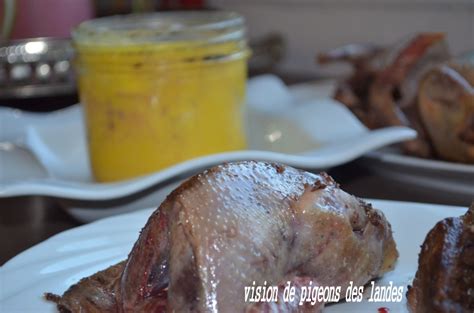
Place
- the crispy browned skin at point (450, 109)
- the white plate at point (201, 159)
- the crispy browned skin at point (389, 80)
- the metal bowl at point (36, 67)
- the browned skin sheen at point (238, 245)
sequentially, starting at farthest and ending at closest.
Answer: the metal bowl at point (36, 67) → the crispy browned skin at point (389, 80) → the crispy browned skin at point (450, 109) → the white plate at point (201, 159) → the browned skin sheen at point (238, 245)

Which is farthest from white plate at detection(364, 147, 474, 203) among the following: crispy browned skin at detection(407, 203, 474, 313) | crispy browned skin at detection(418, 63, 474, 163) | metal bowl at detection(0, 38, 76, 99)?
metal bowl at detection(0, 38, 76, 99)

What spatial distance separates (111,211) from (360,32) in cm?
106

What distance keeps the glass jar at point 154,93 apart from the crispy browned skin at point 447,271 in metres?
0.41

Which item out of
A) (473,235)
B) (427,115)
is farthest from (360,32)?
(473,235)

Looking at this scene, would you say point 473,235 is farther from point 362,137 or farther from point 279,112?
point 279,112

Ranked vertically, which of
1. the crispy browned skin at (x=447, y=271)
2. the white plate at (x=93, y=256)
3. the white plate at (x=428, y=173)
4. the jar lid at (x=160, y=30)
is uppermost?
the jar lid at (x=160, y=30)

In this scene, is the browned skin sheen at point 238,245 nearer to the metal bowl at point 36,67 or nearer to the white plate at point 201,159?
the white plate at point 201,159

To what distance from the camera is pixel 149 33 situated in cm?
88

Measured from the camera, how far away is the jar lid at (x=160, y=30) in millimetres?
875

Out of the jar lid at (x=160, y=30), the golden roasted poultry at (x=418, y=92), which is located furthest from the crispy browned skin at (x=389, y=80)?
the jar lid at (x=160, y=30)

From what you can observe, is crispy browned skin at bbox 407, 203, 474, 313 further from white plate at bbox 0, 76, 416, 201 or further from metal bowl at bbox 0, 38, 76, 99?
metal bowl at bbox 0, 38, 76, 99

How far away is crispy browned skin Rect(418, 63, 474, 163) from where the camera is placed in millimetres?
910

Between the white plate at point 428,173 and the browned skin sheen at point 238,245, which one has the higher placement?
the browned skin sheen at point 238,245

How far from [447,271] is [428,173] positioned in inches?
16.1
